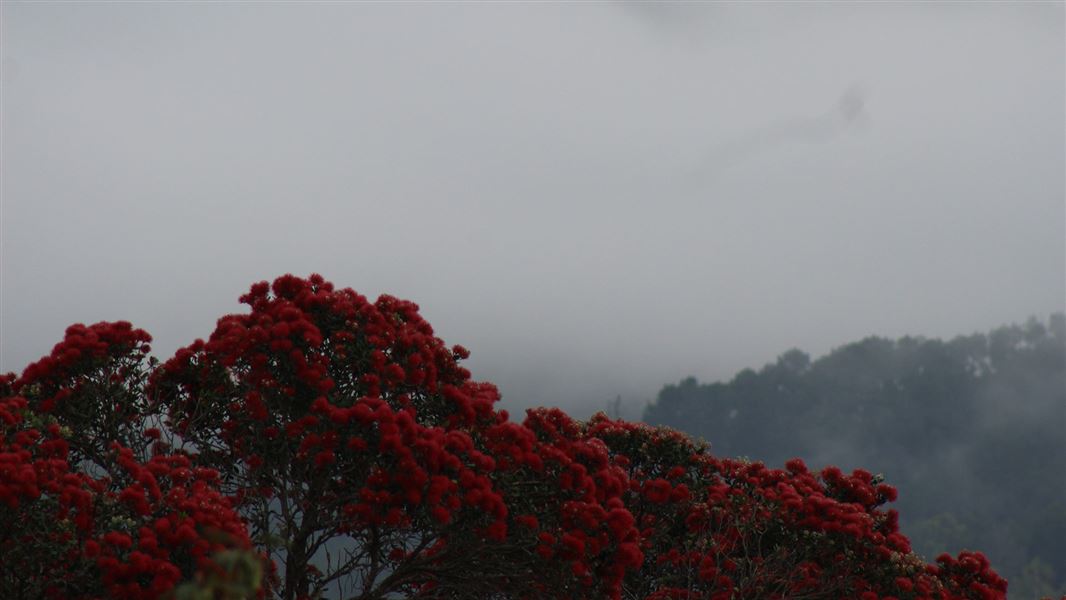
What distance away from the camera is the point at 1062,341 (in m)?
112

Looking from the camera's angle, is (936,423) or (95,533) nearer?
(95,533)

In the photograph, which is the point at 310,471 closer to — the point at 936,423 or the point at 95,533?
the point at 95,533

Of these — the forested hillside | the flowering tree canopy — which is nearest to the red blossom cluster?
the flowering tree canopy

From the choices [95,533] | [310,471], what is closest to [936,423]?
[310,471]

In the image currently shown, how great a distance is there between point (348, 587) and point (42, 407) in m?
3.95

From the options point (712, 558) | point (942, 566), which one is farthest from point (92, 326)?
point (942, 566)

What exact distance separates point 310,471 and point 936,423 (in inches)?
4406

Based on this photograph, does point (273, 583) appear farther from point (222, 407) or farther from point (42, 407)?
point (42, 407)

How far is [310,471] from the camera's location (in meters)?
11.1

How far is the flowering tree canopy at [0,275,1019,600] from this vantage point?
916 cm

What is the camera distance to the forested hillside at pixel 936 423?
95.9 m

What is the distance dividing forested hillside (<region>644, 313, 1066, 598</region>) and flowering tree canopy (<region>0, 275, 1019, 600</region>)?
8590 cm

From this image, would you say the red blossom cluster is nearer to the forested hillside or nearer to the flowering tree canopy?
the flowering tree canopy

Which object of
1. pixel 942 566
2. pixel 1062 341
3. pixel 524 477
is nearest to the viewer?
pixel 524 477
